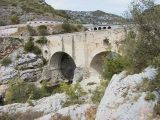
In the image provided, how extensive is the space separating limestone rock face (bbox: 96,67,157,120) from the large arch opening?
43.1 meters

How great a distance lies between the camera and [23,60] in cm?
5834

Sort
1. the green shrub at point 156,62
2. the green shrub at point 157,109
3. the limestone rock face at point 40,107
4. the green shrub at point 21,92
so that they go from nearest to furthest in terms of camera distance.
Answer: the green shrub at point 157,109 → the green shrub at point 156,62 → the limestone rock face at point 40,107 → the green shrub at point 21,92

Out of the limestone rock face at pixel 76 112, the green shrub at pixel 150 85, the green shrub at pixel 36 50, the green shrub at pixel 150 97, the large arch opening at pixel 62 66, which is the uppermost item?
the green shrub at pixel 150 85

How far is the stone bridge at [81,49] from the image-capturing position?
45531 millimetres

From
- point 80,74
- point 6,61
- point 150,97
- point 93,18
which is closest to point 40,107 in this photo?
point 150,97

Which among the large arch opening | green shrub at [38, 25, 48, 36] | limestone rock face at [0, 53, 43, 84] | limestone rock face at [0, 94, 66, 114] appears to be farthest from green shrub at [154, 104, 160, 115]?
green shrub at [38, 25, 48, 36]

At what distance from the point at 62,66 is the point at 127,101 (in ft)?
155

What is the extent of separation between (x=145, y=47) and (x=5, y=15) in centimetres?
6599

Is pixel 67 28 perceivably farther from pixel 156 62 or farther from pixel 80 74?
pixel 156 62

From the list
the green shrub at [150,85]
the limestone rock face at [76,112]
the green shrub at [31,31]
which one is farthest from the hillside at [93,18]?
the green shrub at [150,85]

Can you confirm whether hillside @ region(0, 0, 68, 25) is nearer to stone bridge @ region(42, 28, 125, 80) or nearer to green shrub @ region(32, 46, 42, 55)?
green shrub @ region(32, 46, 42, 55)

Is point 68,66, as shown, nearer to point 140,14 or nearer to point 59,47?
point 59,47

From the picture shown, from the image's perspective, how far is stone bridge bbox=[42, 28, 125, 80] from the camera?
1793 inches

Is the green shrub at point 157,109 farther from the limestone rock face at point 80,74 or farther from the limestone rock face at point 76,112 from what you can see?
the limestone rock face at point 80,74
